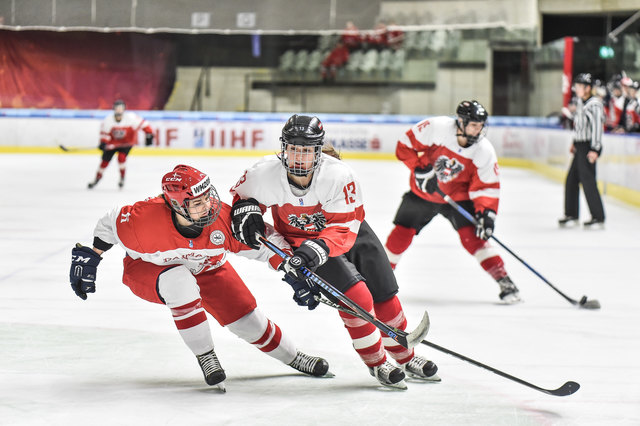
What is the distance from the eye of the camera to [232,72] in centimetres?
1734

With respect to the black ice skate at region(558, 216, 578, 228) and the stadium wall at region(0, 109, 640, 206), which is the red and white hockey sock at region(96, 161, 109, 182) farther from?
the black ice skate at region(558, 216, 578, 228)

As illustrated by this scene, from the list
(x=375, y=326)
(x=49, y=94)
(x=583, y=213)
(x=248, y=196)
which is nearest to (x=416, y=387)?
(x=375, y=326)

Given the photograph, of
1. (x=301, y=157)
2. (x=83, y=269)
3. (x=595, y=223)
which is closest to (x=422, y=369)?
(x=301, y=157)

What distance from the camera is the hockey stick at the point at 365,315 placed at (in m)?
3.12

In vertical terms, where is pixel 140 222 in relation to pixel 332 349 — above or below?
above

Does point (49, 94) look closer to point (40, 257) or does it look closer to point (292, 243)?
point (40, 257)

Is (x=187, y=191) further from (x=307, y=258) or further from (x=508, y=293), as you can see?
(x=508, y=293)

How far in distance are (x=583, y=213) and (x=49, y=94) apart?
36.9ft

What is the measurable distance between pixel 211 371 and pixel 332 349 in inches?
31.1

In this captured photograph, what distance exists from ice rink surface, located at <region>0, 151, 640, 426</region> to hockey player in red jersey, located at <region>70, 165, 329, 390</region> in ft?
0.71

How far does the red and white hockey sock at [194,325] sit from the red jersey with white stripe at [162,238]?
0.51 feet

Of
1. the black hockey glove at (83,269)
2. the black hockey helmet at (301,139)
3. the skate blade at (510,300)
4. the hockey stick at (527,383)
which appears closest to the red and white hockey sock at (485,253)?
the skate blade at (510,300)

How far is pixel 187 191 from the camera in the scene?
304 cm

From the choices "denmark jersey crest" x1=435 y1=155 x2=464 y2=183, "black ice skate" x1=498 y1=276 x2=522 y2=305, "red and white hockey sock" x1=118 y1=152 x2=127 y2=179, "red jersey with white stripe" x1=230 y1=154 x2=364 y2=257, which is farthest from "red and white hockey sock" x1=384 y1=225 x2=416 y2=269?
"red and white hockey sock" x1=118 y1=152 x2=127 y2=179
